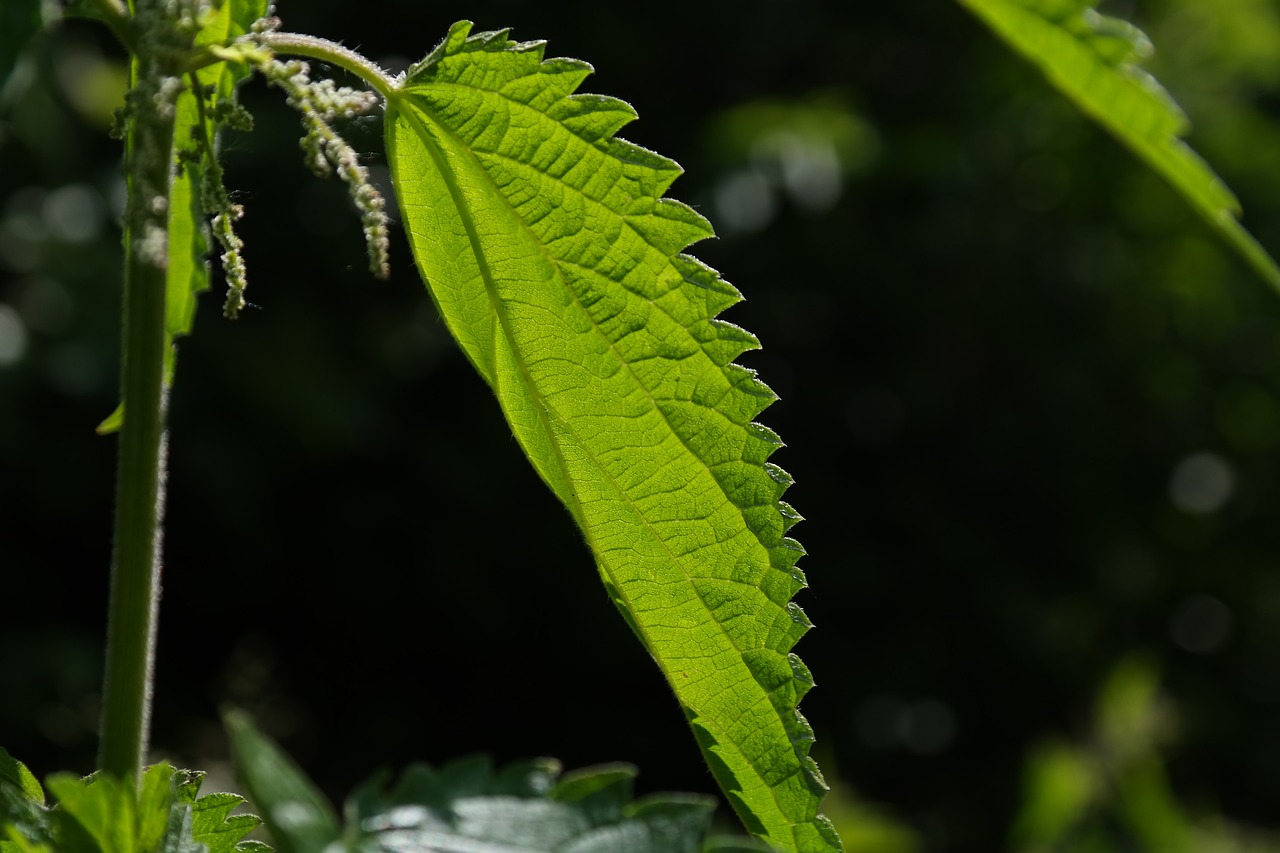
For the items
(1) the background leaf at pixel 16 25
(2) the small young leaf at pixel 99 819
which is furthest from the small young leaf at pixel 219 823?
(1) the background leaf at pixel 16 25

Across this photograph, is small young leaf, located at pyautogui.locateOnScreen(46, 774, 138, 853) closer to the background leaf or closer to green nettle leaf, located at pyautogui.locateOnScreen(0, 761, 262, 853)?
green nettle leaf, located at pyautogui.locateOnScreen(0, 761, 262, 853)

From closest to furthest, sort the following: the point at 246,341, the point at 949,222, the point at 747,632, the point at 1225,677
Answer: the point at 747,632, the point at 246,341, the point at 949,222, the point at 1225,677

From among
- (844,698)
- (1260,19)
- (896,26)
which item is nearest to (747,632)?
(844,698)

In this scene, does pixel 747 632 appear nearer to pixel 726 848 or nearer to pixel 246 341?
pixel 726 848

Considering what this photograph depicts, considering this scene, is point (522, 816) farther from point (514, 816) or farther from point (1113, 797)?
point (1113, 797)

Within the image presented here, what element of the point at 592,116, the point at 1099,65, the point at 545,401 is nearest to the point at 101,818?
the point at 545,401
